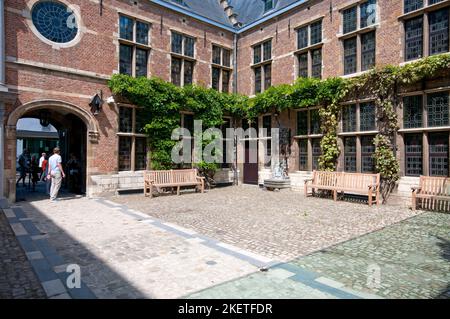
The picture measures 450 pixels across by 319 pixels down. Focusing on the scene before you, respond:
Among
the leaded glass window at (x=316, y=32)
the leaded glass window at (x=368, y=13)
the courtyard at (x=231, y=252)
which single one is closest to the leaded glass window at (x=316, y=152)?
the courtyard at (x=231, y=252)

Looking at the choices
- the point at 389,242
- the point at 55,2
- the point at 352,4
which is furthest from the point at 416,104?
the point at 55,2

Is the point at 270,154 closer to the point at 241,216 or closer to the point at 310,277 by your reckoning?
the point at 241,216

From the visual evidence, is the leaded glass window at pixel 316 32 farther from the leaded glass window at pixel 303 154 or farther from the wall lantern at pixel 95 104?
the wall lantern at pixel 95 104

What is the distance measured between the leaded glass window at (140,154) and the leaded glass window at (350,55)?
8.23 meters

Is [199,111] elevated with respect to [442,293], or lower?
elevated

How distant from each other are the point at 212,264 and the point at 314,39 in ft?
35.3

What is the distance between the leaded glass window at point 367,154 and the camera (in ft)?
32.3

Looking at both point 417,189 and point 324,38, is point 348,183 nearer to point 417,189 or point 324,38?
point 417,189

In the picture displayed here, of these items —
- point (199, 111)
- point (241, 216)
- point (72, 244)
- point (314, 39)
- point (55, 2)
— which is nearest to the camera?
point (72, 244)

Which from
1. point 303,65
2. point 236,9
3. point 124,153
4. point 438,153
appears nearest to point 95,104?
point 124,153

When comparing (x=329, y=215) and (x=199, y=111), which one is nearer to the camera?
(x=329, y=215)

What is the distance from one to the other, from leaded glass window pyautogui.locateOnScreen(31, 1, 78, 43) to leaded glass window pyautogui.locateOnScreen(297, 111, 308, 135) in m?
8.92

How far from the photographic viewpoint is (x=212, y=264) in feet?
13.0

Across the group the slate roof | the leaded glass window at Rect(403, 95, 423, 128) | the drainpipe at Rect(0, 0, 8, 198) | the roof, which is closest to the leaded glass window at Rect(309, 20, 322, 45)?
the roof
